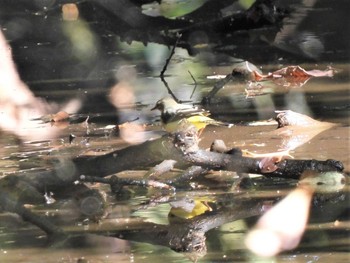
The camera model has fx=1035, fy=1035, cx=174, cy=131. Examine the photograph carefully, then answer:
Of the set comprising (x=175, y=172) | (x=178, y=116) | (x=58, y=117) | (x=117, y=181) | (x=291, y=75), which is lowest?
(x=291, y=75)

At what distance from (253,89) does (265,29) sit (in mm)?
2420

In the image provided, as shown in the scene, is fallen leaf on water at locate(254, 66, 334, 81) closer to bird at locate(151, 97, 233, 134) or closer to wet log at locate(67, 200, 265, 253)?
bird at locate(151, 97, 233, 134)

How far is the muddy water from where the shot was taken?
10.9 ft

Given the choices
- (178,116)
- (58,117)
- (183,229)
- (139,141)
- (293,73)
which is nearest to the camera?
(183,229)

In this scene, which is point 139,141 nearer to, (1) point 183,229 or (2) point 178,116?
(2) point 178,116

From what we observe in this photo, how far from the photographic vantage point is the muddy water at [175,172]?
10.9 feet

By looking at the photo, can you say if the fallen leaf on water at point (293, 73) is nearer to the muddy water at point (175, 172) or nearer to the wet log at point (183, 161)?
the muddy water at point (175, 172)

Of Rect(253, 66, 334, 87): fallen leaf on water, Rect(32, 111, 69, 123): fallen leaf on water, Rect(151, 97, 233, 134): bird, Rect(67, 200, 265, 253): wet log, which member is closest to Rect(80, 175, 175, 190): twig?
Rect(67, 200, 265, 253): wet log

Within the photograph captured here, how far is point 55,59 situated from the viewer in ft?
26.8

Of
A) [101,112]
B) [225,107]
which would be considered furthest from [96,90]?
[225,107]

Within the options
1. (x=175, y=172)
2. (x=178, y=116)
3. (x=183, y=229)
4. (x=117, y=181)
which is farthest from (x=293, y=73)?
(x=183, y=229)

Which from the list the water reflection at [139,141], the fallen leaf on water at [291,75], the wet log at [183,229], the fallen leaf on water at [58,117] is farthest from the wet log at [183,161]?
the fallen leaf on water at [291,75]

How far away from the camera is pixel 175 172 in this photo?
4363 mm

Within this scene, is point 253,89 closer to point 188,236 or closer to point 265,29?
point 265,29
